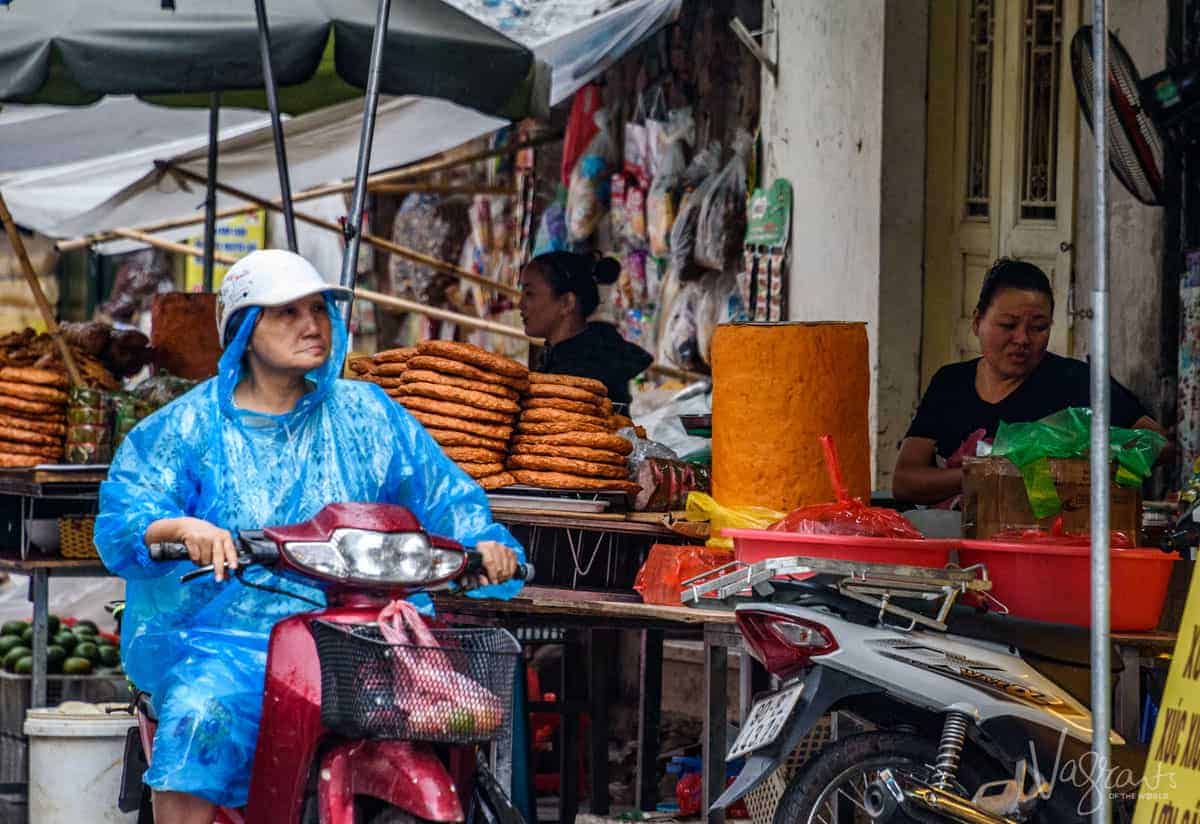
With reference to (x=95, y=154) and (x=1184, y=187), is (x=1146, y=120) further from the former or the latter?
(x=95, y=154)

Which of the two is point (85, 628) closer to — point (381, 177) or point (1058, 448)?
point (1058, 448)

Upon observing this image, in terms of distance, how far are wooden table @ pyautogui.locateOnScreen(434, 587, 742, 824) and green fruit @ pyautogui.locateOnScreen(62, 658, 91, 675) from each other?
206 centimetres

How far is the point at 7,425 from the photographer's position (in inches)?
267

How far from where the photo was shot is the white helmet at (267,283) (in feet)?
13.4

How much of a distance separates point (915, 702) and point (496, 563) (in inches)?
37.8

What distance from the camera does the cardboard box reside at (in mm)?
4438

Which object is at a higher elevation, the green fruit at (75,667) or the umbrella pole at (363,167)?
the umbrella pole at (363,167)

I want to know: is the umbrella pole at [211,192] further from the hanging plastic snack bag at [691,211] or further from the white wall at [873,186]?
the white wall at [873,186]

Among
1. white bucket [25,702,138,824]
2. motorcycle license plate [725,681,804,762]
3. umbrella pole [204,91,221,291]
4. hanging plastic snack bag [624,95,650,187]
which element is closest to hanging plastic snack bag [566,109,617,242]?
hanging plastic snack bag [624,95,650,187]

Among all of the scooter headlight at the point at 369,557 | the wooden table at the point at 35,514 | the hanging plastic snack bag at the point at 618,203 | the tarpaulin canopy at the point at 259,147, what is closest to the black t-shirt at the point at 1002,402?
the scooter headlight at the point at 369,557

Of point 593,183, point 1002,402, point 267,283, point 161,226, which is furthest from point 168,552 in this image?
point 161,226

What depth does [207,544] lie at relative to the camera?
354cm

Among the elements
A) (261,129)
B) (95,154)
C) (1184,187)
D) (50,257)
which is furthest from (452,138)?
(50,257)

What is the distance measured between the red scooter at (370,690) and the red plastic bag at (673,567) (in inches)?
49.2
